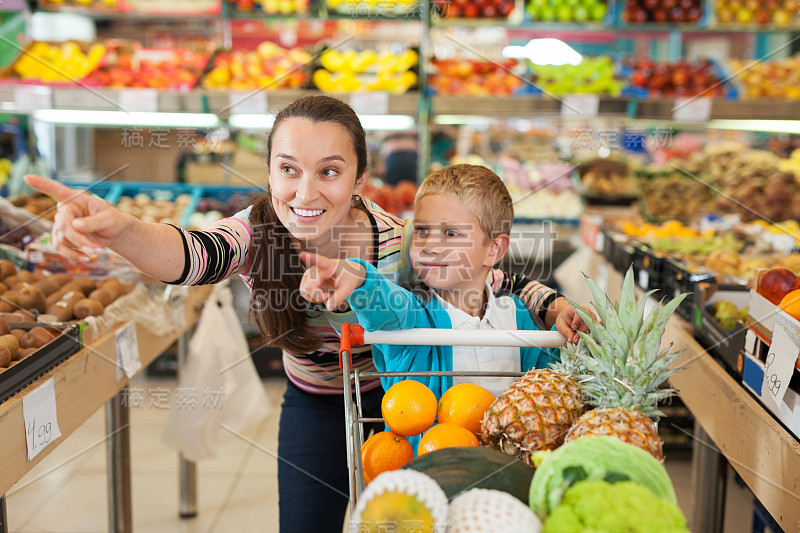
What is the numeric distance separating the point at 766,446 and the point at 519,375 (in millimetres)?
546

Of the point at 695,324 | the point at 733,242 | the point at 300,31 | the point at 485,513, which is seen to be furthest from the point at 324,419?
the point at 300,31

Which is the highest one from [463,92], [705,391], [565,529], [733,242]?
[463,92]

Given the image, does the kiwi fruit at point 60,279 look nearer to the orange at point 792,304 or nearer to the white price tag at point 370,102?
the white price tag at point 370,102

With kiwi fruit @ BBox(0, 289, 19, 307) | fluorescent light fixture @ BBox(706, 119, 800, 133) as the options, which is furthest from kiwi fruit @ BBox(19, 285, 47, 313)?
fluorescent light fixture @ BBox(706, 119, 800, 133)

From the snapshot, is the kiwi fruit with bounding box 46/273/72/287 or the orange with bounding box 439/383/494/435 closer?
the orange with bounding box 439/383/494/435

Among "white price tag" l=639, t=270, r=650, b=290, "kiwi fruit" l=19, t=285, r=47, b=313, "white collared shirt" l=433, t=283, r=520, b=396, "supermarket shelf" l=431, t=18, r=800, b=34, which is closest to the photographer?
"white collared shirt" l=433, t=283, r=520, b=396

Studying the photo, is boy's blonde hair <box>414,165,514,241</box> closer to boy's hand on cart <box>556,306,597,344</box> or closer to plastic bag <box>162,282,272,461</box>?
boy's hand on cart <box>556,306,597,344</box>

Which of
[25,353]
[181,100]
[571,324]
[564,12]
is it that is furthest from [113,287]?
[564,12]

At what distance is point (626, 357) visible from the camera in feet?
3.83

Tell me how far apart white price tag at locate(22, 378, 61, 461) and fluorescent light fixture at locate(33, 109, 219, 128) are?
8.20ft

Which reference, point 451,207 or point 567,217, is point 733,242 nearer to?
point 567,217

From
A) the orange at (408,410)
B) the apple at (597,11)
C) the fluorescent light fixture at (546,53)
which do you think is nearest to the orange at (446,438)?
the orange at (408,410)

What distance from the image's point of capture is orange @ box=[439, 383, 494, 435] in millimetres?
1212

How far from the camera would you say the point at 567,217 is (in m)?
4.14
